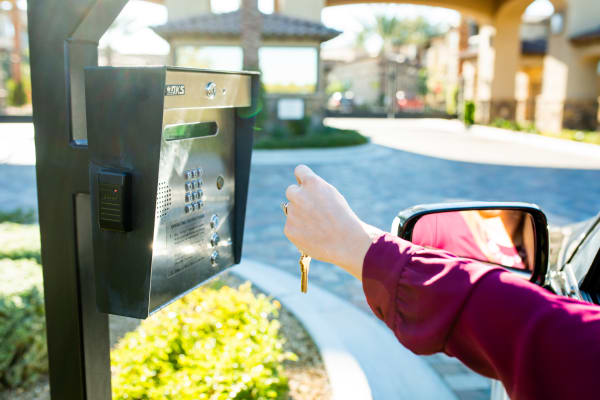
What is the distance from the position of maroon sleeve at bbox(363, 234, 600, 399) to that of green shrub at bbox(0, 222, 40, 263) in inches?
148

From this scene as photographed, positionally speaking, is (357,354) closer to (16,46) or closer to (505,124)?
(505,124)

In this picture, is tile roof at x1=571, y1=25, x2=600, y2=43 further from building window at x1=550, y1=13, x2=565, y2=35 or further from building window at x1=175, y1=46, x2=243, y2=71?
building window at x1=175, y1=46, x2=243, y2=71

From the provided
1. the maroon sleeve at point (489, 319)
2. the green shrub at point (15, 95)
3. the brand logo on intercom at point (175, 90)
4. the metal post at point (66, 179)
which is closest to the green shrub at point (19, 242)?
the metal post at point (66, 179)

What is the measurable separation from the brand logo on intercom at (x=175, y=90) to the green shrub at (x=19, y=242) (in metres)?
3.16

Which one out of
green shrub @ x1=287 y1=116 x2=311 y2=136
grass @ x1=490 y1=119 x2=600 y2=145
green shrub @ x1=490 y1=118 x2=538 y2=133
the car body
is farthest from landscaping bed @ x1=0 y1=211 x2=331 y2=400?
green shrub @ x1=490 y1=118 x2=538 y2=133

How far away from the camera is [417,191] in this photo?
430 inches

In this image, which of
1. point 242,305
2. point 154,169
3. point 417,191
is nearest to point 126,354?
point 242,305

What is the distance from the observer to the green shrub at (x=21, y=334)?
318 cm

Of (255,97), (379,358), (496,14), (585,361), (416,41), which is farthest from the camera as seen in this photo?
(416,41)

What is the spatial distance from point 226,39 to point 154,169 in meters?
20.1

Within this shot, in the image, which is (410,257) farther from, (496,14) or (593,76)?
(496,14)

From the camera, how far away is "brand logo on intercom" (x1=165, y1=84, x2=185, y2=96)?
1475 millimetres

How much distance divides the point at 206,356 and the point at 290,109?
60.5 feet

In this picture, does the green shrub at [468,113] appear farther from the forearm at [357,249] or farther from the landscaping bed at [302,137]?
the forearm at [357,249]
